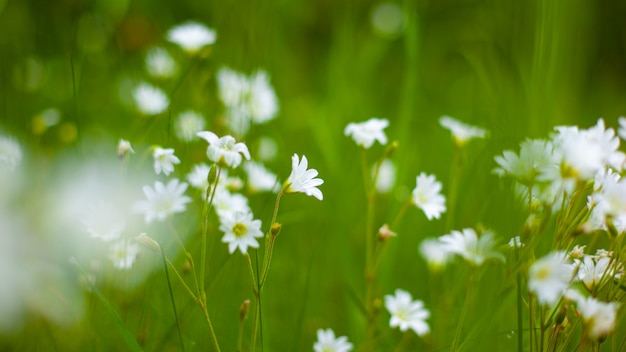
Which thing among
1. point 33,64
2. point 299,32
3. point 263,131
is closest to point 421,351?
point 263,131

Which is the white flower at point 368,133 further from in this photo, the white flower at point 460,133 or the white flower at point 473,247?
the white flower at point 473,247

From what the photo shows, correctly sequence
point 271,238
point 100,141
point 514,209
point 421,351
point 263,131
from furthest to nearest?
1. point 263,131
2. point 100,141
3. point 421,351
4. point 514,209
5. point 271,238

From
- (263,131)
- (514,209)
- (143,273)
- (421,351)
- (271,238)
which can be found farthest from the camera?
(263,131)

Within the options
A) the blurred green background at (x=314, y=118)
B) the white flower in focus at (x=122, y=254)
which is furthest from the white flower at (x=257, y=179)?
the white flower in focus at (x=122, y=254)

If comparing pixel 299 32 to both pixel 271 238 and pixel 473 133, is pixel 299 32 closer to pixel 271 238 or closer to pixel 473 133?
pixel 473 133

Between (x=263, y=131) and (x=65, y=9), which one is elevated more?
(x=65, y=9)

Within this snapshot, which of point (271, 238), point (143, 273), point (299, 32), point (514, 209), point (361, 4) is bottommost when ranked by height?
point (143, 273)
